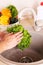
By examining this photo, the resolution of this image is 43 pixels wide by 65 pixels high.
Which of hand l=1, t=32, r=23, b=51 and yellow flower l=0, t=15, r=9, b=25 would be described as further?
yellow flower l=0, t=15, r=9, b=25

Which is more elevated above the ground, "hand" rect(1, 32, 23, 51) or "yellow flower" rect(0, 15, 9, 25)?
"yellow flower" rect(0, 15, 9, 25)

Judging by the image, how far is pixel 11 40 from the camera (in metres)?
1.01

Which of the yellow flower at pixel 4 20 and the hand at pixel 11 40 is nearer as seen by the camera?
the hand at pixel 11 40

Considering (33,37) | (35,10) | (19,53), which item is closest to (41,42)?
(33,37)

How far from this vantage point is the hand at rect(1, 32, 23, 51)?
0.99 metres

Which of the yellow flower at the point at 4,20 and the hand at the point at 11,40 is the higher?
the yellow flower at the point at 4,20

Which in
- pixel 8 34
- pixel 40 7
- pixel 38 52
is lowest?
pixel 38 52

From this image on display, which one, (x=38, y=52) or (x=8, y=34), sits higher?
(x=8, y=34)

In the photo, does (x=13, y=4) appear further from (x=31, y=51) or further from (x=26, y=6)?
(x=31, y=51)

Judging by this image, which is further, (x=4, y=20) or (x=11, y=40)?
(x=4, y=20)

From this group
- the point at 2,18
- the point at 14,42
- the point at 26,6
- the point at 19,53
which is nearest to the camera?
the point at 14,42

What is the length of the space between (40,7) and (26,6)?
0.16m

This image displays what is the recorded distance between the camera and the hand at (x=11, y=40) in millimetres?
993

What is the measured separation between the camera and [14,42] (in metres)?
1.02
